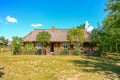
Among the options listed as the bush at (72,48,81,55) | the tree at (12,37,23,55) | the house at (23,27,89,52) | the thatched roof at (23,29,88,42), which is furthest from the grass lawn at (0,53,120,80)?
the thatched roof at (23,29,88,42)

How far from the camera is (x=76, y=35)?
36438mm

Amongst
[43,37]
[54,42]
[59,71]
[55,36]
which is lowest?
[59,71]

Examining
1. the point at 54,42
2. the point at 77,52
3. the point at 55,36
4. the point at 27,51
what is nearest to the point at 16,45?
the point at 27,51

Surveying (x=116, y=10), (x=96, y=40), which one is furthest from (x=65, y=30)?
(x=116, y=10)

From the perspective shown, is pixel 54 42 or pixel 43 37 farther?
pixel 54 42

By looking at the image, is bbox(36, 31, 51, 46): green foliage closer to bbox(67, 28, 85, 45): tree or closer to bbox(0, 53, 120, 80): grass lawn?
bbox(67, 28, 85, 45): tree

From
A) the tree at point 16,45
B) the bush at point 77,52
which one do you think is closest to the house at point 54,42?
the bush at point 77,52

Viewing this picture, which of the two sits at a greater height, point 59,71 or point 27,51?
point 27,51

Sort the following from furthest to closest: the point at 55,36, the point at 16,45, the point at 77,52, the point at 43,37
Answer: the point at 55,36 → the point at 43,37 → the point at 16,45 → the point at 77,52

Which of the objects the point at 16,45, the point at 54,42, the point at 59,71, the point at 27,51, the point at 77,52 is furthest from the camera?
the point at 54,42

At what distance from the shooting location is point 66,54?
1388 inches

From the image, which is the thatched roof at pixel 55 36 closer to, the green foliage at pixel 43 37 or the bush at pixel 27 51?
the green foliage at pixel 43 37

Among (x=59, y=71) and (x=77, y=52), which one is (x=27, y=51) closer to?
(x=77, y=52)

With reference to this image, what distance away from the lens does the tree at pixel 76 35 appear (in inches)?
1417
